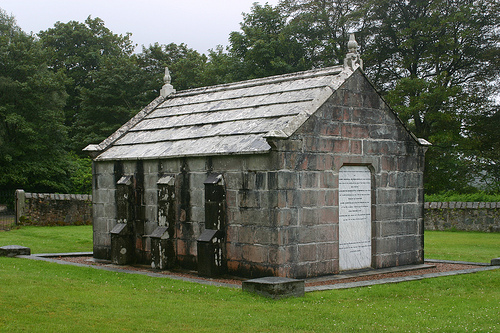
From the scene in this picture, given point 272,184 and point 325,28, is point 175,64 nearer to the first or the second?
point 325,28

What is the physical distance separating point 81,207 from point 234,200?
2009cm

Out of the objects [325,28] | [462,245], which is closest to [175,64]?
[325,28]

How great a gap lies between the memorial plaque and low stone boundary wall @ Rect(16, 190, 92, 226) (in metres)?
20.0

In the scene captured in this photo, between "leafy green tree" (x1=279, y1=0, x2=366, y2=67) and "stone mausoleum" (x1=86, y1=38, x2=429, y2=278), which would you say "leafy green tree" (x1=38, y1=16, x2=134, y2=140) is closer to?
"leafy green tree" (x1=279, y1=0, x2=366, y2=67)

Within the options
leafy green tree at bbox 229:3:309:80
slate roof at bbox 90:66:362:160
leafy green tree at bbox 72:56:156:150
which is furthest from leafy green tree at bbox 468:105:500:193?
leafy green tree at bbox 72:56:156:150

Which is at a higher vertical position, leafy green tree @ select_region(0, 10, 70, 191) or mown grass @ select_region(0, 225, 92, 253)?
leafy green tree @ select_region(0, 10, 70, 191)

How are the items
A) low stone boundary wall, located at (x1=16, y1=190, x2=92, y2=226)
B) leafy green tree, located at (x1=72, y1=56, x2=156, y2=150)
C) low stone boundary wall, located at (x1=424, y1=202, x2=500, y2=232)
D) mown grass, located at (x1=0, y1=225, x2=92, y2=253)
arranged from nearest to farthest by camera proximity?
1. mown grass, located at (x1=0, y1=225, x2=92, y2=253)
2. low stone boundary wall, located at (x1=424, y1=202, x2=500, y2=232)
3. low stone boundary wall, located at (x1=16, y1=190, x2=92, y2=226)
4. leafy green tree, located at (x1=72, y1=56, x2=156, y2=150)

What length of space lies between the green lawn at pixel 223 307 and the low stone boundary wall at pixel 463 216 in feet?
47.2

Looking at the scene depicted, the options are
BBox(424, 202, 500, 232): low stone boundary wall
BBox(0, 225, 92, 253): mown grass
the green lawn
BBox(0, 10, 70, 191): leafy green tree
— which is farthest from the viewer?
BBox(0, 10, 70, 191): leafy green tree

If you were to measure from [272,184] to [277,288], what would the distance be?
2772 mm

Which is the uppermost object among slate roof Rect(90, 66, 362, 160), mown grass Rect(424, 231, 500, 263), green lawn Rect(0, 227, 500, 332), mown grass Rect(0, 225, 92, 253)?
slate roof Rect(90, 66, 362, 160)

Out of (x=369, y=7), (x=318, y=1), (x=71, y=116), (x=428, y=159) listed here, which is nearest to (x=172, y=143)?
(x=428, y=159)

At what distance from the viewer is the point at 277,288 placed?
11.1 metres

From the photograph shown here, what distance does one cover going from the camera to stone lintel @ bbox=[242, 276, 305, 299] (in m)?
11.1
